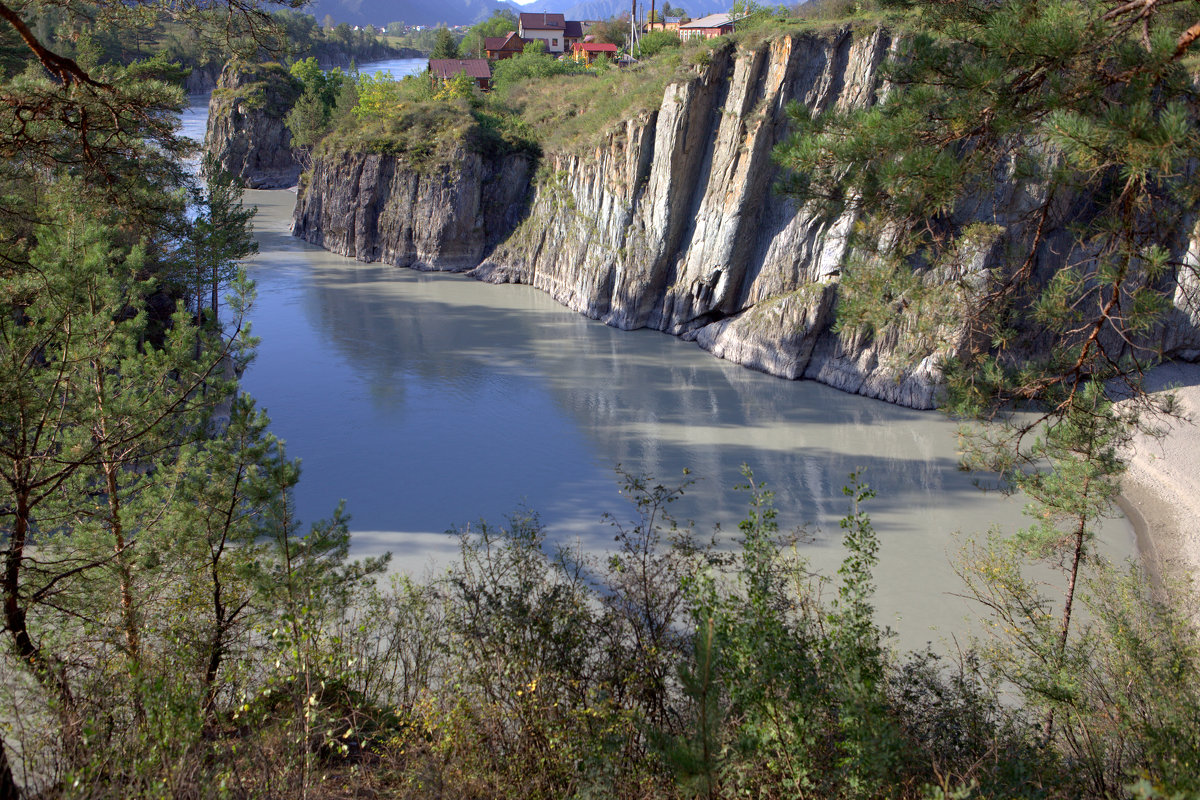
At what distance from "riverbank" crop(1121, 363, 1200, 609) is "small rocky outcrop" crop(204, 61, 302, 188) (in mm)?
47225

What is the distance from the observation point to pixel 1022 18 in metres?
4.80

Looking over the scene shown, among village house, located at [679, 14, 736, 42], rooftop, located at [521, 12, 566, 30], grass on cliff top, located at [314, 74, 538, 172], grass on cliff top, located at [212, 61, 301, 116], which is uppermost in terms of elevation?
rooftop, located at [521, 12, 566, 30]

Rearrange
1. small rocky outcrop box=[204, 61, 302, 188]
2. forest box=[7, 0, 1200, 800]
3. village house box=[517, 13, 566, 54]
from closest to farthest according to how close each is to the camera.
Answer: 1. forest box=[7, 0, 1200, 800]
2. small rocky outcrop box=[204, 61, 302, 188]
3. village house box=[517, 13, 566, 54]

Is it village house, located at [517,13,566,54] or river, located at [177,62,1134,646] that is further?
village house, located at [517,13,566,54]

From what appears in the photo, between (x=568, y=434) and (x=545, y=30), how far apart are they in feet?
204

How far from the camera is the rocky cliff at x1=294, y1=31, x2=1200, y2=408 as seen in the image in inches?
789

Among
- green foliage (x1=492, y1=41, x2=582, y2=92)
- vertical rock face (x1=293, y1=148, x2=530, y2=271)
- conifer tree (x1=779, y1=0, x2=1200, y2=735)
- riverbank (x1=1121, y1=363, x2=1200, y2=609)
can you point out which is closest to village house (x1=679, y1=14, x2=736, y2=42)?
green foliage (x1=492, y1=41, x2=582, y2=92)

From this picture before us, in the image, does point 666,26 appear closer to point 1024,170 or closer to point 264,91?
point 264,91

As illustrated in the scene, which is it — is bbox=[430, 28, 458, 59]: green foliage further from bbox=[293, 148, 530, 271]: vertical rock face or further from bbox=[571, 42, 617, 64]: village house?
bbox=[293, 148, 530, 271]: vertical rock face

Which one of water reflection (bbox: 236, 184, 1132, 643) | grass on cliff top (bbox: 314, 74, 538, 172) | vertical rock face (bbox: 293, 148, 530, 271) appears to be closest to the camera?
water reflection (bbox: 236, 184, 1132, 643)

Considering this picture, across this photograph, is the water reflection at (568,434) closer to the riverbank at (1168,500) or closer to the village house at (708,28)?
the riverbank at (1168,500)

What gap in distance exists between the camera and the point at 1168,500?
551 inches

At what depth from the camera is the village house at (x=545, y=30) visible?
Result: 227 feet

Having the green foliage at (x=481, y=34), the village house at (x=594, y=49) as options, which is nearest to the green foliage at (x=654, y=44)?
the village house at (x=594, y=49)
